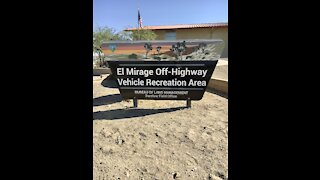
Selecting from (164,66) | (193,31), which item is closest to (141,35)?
(193,31)

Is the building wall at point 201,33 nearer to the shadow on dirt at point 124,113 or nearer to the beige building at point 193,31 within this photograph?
the beige building at point 193,31

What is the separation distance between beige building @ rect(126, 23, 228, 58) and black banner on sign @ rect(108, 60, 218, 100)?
18795mm

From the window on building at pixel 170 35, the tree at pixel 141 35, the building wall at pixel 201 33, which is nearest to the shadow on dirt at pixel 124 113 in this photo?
the tree at pixel 141 35

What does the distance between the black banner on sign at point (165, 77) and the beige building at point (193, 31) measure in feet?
61.7

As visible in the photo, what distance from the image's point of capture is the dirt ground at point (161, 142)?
268cm

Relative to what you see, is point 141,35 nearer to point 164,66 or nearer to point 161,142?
point 164,66

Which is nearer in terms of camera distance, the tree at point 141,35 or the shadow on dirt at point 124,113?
the shadow on dirt at point 124,113

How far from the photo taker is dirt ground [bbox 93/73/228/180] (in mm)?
2681

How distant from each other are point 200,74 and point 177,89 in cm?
66
